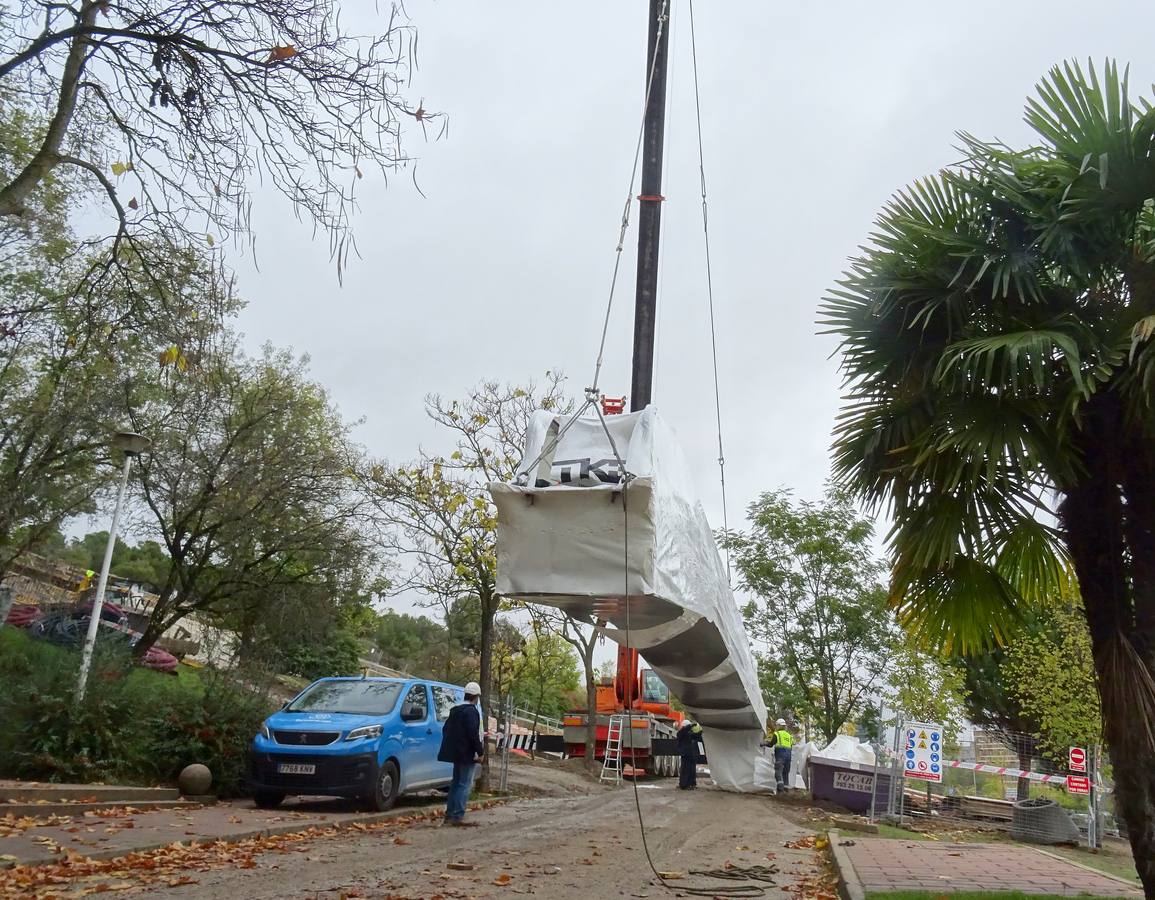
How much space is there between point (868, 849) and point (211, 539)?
12722mm

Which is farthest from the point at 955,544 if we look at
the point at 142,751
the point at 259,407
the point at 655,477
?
the point at 259,407

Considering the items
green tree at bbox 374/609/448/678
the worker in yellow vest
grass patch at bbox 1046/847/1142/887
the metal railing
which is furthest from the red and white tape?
green tree at bbox 374/609/448/678

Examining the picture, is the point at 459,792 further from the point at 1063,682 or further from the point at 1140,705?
the point at 1063,682

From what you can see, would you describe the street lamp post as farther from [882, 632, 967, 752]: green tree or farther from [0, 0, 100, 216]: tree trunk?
[882, 632, 967, 752]: green tree

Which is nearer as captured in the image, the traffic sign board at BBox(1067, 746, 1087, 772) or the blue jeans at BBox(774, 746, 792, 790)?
the traffic sign board at BBox(1067, 746, 1087, 772)

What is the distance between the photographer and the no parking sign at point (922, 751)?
53.0 ft

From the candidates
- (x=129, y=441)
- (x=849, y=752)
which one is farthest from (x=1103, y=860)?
(x=129, y=441)

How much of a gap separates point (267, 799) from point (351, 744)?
4.51 ft

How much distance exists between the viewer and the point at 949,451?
7219mm

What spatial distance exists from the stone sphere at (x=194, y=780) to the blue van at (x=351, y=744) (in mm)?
551

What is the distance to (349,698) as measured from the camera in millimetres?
13258

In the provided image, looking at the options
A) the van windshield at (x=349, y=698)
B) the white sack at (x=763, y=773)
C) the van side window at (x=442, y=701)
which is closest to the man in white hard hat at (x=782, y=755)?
the white sack at (x=763, y=773)

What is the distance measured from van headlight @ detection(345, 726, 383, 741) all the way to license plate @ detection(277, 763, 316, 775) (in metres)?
0.56

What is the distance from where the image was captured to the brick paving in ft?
26.3
